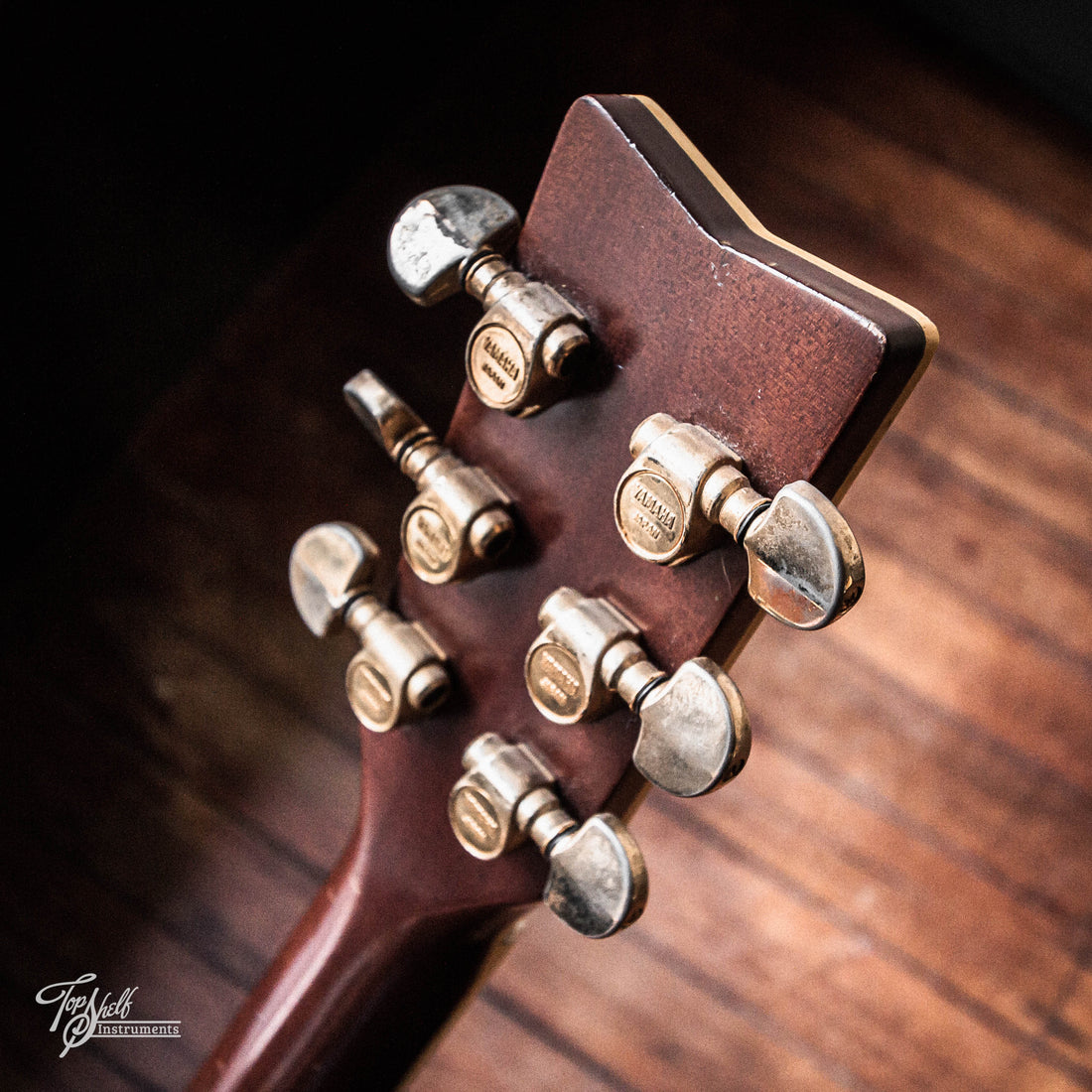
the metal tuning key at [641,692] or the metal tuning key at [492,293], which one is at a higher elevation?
the metal tuning key at [492,293]

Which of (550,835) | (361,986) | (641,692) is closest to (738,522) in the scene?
(641,692)

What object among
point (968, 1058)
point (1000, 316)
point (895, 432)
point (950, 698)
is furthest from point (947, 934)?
point (1000, 316)
